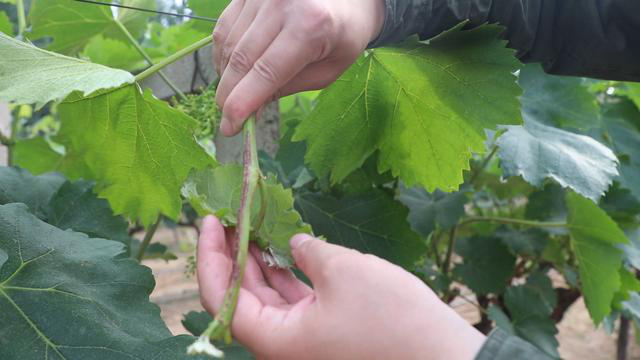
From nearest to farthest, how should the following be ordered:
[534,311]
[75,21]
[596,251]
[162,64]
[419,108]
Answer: [162,64]
[419,108]
[75,21]
[596,251]
[534,311]

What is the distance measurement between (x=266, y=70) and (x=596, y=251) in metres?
0.93

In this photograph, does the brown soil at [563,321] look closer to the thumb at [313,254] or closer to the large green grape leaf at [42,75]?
the large green grape leaf at [42,75]

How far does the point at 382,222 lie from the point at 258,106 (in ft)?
1.81

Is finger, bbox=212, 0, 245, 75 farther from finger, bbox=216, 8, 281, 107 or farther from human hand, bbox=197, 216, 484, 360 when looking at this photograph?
human hand, bbox=197, 216, 484, 360

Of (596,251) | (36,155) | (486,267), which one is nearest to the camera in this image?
(596,251)

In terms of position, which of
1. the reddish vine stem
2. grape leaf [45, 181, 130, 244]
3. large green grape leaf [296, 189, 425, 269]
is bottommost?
large green grape leaf [296, 189, 425, 269]

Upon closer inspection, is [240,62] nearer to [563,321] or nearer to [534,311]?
[534,311]

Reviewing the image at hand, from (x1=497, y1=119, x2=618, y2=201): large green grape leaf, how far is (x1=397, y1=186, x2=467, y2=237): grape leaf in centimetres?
33

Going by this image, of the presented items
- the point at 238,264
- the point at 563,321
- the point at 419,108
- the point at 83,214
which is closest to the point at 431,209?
the point at 419,108

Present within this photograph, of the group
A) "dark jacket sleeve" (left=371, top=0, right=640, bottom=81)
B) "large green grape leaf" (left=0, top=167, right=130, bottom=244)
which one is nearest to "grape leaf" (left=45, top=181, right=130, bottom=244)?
"large green grape leaf" (left=0, top=167, right=130, bottom=244)

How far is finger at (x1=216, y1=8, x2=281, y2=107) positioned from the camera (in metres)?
0.57

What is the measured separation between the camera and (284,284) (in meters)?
0.60

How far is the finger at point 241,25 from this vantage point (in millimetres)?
618

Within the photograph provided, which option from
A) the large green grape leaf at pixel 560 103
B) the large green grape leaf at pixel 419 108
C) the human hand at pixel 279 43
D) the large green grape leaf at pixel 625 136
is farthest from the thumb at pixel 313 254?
the large green grape leaf at pixel 625 136
